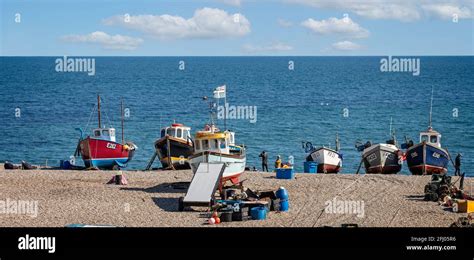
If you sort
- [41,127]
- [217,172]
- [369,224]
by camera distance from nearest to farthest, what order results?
[369,224] → [217,172] → [41,127]

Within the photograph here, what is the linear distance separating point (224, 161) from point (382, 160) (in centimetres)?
1229

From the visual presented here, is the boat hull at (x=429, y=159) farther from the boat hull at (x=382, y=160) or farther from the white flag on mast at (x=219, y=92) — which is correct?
the white flag on mast at (x=219, y=92)

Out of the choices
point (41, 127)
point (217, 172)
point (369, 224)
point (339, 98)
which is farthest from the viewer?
point (339, 98)

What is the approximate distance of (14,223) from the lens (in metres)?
32.9

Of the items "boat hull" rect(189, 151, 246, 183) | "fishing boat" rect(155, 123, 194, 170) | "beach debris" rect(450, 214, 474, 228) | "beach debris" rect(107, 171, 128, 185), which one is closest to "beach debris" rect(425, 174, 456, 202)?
"beach debris" rect(450, 214, 474, 228)

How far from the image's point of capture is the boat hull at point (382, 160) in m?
48.8

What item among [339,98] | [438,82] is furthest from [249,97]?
[438,82]

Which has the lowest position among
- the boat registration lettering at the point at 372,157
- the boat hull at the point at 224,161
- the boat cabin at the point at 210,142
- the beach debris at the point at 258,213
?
Result: the beach debris at the point at 258,213

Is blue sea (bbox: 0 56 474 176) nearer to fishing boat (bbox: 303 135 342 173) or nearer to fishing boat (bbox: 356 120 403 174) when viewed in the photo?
fishing boat (bbox: 303 135 342 173)

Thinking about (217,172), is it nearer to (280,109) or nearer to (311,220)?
(311,220)

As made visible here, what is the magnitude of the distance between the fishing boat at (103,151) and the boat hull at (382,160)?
14.3 metres

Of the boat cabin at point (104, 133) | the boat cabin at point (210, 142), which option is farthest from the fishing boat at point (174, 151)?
the boat cabin at point (210, 142)

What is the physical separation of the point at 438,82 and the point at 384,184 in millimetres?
118948

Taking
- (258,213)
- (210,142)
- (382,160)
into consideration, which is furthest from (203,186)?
(382,160)
